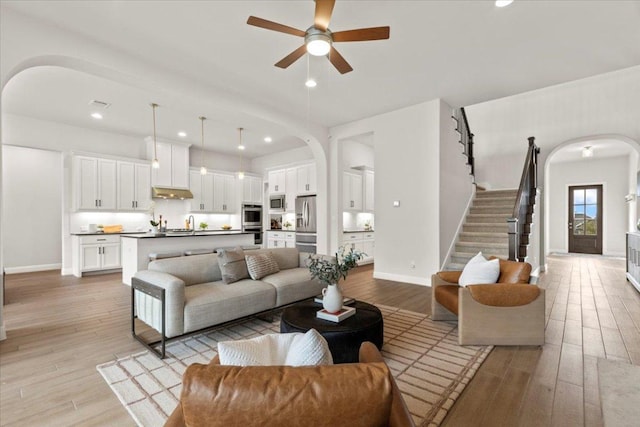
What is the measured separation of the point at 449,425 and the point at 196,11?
398 centimetres

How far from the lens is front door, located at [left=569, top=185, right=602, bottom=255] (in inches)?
375

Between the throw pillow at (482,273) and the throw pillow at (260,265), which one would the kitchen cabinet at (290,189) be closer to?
the throw pillow at (260,265)

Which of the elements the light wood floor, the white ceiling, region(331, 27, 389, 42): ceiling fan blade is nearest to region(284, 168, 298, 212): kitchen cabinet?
the white ceiling

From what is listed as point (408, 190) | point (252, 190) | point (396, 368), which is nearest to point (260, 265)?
point (396, 368)

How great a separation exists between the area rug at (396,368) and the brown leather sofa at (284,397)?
1.30 metres

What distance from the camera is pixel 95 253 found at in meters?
6.30

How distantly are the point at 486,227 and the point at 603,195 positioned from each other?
260 inches

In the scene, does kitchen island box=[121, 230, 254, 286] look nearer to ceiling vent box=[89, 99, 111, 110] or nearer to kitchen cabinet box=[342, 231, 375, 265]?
ceiling vent box=[89, 99, 111, 110]

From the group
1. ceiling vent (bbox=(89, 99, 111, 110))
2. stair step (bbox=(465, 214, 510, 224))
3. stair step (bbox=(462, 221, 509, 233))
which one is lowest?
stair step (bbox=(462, 221, 509, 233))

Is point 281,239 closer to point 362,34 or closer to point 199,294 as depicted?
point 199,294

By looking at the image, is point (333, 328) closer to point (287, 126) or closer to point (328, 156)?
point (287, 126)

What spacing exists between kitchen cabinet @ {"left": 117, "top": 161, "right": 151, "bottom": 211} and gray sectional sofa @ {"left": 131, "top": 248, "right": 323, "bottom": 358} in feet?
15.3

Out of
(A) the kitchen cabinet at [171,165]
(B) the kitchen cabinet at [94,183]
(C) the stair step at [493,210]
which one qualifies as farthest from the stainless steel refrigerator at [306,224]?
(B) the kitchen cabinet at [94,183]

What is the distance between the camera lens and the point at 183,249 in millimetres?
5379
